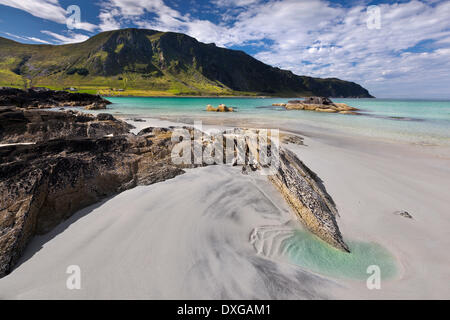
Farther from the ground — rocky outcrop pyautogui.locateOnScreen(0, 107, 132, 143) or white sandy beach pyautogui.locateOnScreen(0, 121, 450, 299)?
rocky outcrop pyautogui.locateOnScreen(0, 107, 132, 143)

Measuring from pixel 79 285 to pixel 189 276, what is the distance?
1353mm

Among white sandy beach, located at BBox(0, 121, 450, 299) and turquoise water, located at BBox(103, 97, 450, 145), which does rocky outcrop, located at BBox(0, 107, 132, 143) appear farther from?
turquoise water, located at BBox(103, 97, 450, 145)

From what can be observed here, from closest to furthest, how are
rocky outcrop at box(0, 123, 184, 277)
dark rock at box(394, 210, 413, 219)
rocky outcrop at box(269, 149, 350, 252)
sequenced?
1. rocky outcrop at box(0, 123, 184, 277)
2. rocky outcrop at box(269, 149, 350, 252)
3. dark rock at box(394, 210, 413, 219)

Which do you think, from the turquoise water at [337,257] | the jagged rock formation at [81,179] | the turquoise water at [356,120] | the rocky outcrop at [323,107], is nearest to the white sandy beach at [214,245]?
the turquoise water at [337,257]

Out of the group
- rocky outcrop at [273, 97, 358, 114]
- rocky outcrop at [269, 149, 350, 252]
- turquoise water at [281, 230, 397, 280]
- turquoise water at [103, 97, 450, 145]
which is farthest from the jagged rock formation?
rocky outcrop at [273, 97, 358, 114]

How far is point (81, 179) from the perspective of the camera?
402 centimetres

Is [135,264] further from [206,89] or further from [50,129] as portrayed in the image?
[206,89]

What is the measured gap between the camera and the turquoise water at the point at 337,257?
10.7ft

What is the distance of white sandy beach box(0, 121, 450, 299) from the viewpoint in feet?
8.45

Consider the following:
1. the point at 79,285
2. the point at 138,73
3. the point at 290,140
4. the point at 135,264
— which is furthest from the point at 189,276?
the point at 138,73

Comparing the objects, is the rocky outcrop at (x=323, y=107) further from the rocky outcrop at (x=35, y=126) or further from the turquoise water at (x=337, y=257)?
the rocky outcrop at (x=35, y=126)

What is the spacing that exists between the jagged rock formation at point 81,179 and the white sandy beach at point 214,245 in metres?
0.24

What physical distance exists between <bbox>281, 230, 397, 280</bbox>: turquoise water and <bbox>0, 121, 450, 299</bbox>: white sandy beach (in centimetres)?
13
